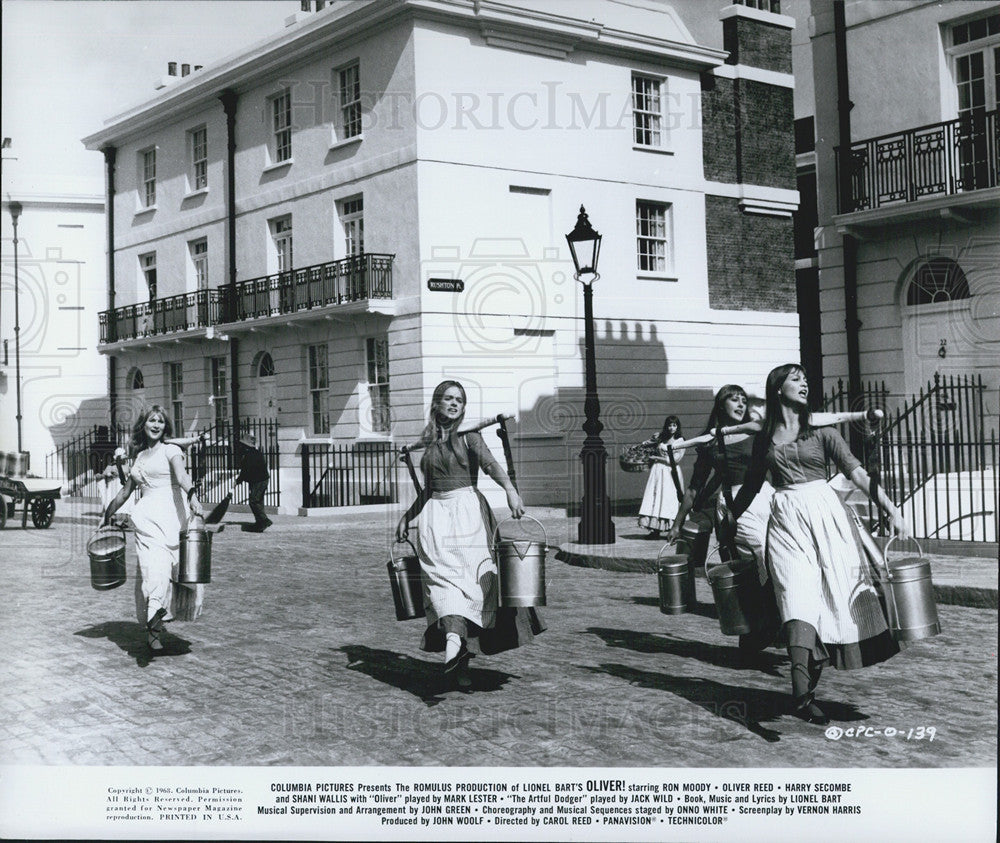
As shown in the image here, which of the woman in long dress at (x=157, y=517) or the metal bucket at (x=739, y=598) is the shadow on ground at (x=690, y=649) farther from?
the woman in long dress at (x=157, y=517)

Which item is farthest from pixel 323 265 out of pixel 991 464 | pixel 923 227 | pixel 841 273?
pixel 991 464

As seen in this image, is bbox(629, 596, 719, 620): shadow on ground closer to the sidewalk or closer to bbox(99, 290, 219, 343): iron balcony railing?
the sidewalk

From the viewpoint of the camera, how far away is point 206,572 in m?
6.32

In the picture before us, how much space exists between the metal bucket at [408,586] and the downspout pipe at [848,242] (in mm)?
2324

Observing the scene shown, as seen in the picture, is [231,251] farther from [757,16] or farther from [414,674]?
[757,16]

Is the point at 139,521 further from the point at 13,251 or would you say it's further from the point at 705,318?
the point at 705,318

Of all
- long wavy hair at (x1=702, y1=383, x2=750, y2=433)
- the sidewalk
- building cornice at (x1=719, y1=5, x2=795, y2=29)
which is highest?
building cornice at (x1=719, y1=5, x2=795, y2=29)

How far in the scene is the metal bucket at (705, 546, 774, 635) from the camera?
4.95m

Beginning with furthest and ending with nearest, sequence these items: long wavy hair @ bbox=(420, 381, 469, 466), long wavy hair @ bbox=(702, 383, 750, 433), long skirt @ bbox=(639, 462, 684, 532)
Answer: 1. long skirt @ bbox=(639, 462, 684, 532)
2. long wavy hair @ bbox=(702, 383, 750, 433)
3. long wavy hair @ bbox=(420, 381, 469, 466)

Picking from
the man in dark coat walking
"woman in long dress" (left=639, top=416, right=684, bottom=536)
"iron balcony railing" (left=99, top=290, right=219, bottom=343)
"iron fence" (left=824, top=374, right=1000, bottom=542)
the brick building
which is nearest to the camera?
"iron fence" (left=824, top=374, right=1000, bottom=542)

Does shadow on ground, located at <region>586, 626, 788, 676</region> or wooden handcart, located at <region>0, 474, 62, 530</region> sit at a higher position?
wooden handcart, located at <region>0, 474, 62, 530</region>

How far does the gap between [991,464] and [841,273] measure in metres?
1.23

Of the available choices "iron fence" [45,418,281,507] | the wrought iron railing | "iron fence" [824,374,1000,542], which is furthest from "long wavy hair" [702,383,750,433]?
"iron fence" [45,418,281,507]

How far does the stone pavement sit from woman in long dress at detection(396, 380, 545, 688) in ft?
1.01
